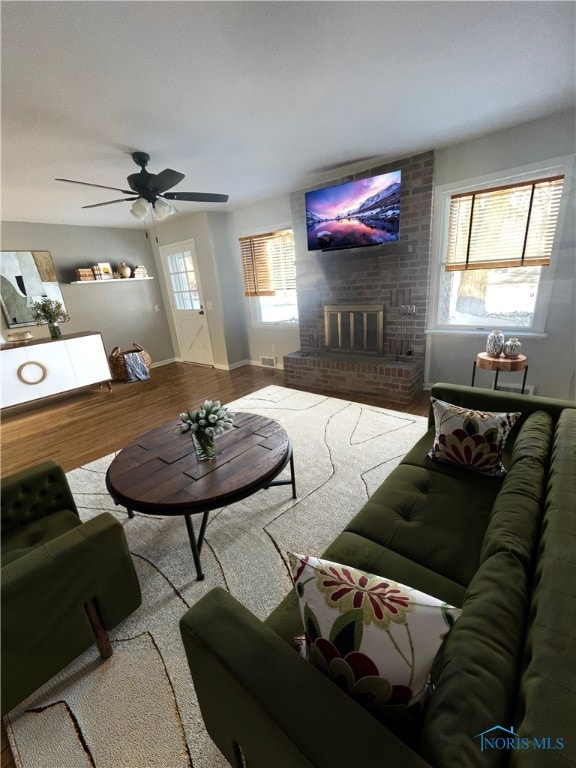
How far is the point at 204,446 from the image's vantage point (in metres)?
1.81

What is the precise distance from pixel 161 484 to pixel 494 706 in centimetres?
147

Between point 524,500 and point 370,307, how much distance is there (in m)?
3.19

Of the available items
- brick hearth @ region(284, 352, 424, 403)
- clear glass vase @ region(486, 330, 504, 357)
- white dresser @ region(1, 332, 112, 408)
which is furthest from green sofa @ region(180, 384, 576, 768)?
white dresser @ region(1, 332, 112, 408)

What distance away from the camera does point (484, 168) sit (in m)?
3.01

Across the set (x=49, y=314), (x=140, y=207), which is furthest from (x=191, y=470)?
(x=49, y=314)

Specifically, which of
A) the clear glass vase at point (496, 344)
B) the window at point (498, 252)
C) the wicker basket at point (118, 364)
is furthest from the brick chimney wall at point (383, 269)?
the wicker basket at point (118, 364)

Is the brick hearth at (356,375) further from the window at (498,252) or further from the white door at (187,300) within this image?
the white door at (187,300)

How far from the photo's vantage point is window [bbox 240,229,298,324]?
4.71m

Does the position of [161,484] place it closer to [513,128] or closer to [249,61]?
[249,61]

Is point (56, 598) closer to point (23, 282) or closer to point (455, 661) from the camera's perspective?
point (455, 661)

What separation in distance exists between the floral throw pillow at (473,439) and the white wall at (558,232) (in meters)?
1.96

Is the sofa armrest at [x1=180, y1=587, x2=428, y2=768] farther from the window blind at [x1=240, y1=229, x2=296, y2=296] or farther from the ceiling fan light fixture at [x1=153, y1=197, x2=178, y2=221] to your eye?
the window blind at [x1=240, y1=229, x2=296, y2=296]

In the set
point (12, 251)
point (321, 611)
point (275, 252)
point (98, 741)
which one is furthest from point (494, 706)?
point (12, 251)

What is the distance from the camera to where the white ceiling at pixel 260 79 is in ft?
4.63
